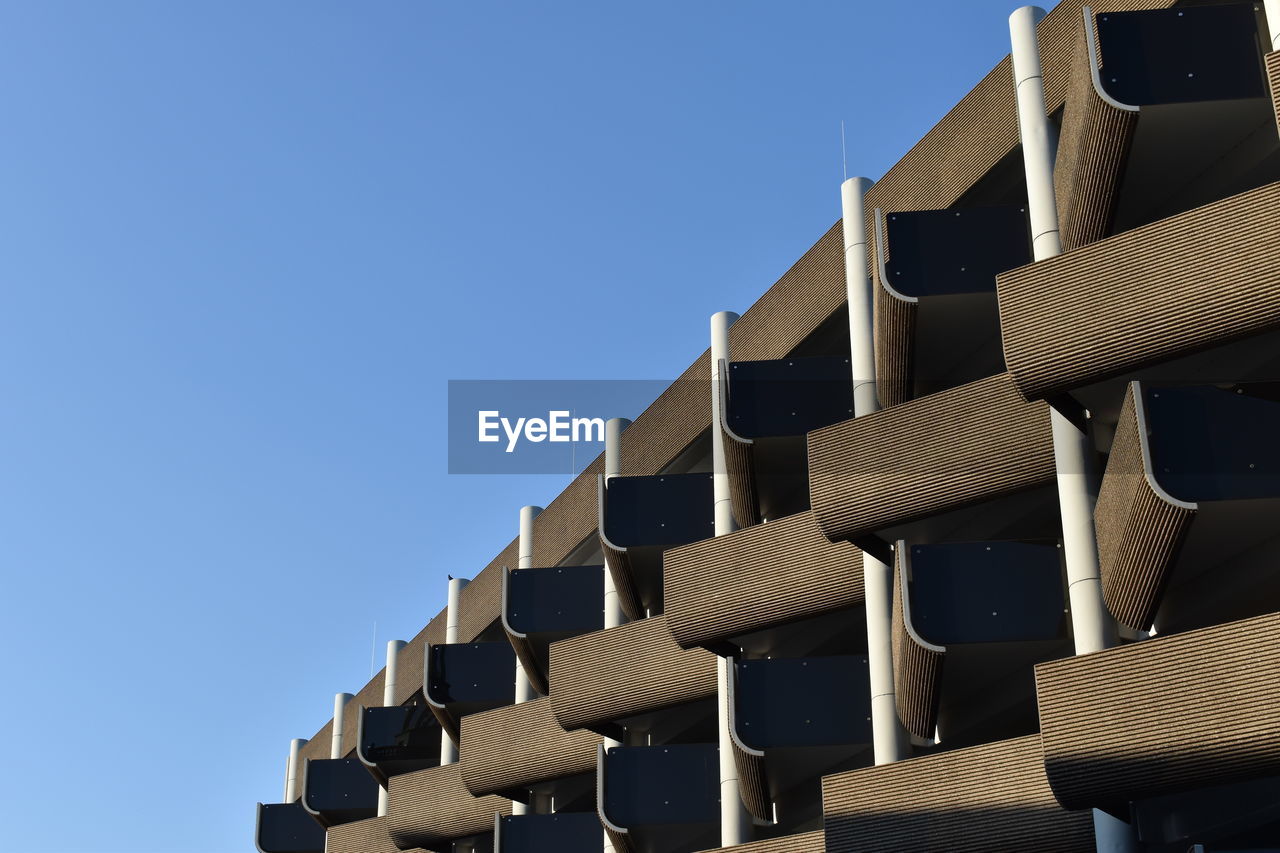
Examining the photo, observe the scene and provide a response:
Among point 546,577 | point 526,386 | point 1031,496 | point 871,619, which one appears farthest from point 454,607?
point 1031,496

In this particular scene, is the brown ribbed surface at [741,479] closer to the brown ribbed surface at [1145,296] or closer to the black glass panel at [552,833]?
the black glass panel at [552,833]

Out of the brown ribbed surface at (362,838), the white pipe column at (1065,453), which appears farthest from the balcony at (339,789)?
the white pipe column at (1065,453)

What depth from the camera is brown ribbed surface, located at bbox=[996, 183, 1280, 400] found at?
53.4 feet

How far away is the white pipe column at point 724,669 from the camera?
24672 mm

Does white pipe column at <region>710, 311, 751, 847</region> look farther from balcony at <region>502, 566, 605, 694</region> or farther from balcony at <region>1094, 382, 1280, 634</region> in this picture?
balcony at <region>1094, 382, 1280, 634</region>

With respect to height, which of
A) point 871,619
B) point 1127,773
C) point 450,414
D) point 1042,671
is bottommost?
point 1127,773

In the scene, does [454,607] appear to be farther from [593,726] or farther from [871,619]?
[871,619]

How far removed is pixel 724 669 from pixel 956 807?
6.24 m

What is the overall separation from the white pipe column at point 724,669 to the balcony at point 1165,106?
7938 mm

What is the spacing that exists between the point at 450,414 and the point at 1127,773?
10.6m

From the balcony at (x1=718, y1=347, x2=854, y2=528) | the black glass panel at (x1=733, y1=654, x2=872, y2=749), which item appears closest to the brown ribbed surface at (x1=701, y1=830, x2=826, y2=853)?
the black glass panel at (x1=733, y1=654, x2=872, y2=749)

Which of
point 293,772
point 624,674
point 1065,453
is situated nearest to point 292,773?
point 293,772

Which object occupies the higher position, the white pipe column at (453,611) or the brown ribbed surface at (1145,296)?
the white pipe column at (453,611)

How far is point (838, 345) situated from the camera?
85.4ft
